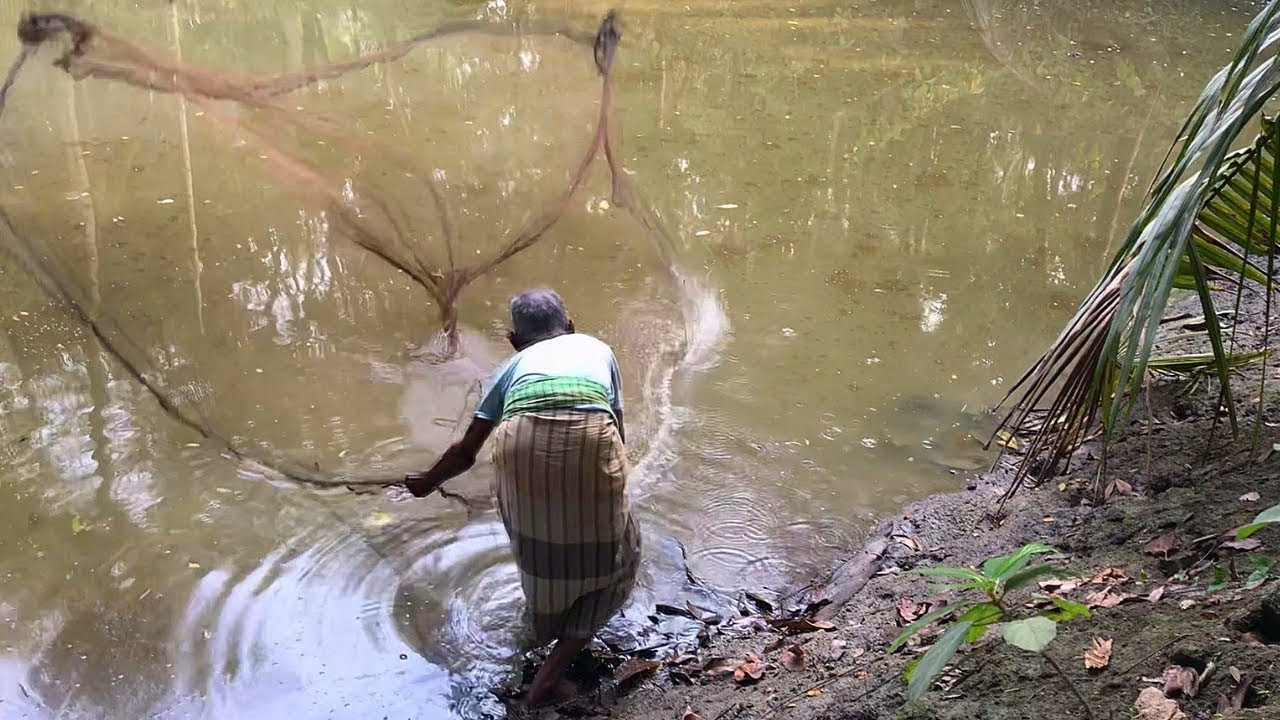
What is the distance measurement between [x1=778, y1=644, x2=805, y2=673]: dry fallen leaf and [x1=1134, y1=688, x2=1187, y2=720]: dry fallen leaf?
1.22m

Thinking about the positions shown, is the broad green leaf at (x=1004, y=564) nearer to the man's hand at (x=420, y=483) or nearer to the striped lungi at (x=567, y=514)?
the striped lungi at (x=567, y=514)

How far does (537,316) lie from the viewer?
11.1ft

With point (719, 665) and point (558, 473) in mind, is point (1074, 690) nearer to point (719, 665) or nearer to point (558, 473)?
point (719, 665)

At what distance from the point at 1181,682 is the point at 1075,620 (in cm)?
43

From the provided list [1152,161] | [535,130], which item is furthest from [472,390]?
[1152,161]

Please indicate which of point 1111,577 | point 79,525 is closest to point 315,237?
point 79,525

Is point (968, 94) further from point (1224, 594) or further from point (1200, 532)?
point (1224, 594)

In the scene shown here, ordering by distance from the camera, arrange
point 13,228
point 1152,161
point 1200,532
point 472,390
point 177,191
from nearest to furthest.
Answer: point 1200,532
point 472,390
point 13,228
point 177,191
point 1152,161

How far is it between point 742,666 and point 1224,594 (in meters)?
1.50

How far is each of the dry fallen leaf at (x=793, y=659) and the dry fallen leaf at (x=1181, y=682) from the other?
4.07 ft

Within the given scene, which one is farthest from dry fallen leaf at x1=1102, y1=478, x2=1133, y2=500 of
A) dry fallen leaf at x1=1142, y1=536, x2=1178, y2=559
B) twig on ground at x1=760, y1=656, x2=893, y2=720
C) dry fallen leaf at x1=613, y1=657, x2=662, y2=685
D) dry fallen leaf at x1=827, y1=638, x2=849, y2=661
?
dry fallen leaf at x1=613, y1=657, x2=662, y2=685

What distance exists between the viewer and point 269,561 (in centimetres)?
403

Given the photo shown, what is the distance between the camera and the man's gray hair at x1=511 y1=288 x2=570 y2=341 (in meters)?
3.40

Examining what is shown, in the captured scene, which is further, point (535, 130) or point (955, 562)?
point (535, 130)
